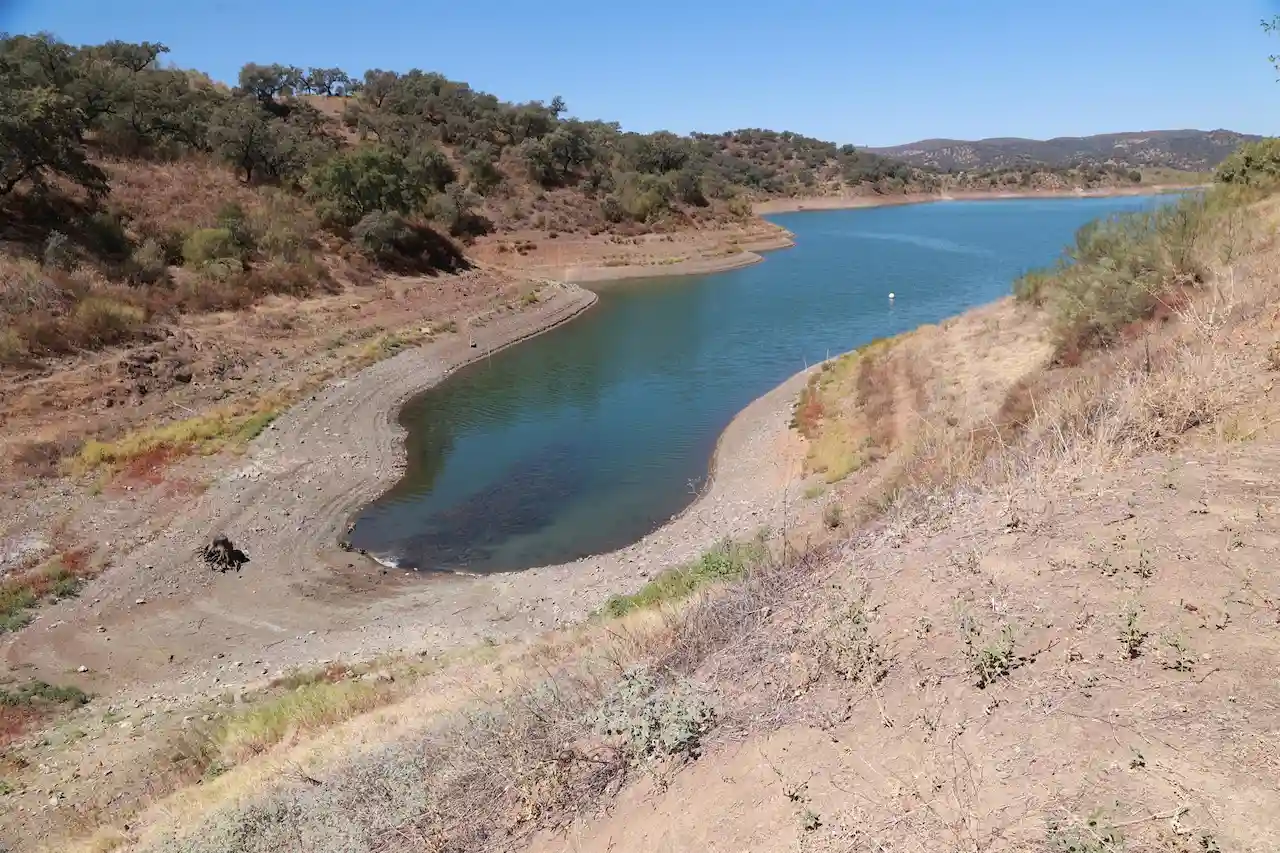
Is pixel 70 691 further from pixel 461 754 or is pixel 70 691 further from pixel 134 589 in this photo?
pixel 461 754

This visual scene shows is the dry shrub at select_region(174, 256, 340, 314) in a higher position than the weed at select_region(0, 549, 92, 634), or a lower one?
higher

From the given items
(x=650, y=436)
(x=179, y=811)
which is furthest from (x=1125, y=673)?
(x=650, y=436)

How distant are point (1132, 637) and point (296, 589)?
43.4 ft

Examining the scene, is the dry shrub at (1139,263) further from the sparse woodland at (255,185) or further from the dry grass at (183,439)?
the sparse woodland at (255,185)

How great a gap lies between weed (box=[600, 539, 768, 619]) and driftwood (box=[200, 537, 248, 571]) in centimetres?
777

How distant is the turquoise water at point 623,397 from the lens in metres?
16.7

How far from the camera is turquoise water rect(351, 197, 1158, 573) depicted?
16.7m

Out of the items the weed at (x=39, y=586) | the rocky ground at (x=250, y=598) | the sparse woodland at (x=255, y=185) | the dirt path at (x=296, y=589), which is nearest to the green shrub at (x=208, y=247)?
the sparse woodland at (x=255, y=185)

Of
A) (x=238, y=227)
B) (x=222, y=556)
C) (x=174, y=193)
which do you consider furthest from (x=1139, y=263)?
(x=174, y=193)

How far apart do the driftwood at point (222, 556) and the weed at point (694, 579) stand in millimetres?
7774

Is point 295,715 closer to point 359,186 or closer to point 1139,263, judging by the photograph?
point 1139,263

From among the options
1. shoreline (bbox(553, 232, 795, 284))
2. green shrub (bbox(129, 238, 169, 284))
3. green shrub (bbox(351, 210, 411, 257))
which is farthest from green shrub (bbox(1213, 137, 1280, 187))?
shoreline (bbox(553, 232, 795, 284))

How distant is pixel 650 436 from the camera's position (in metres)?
22.1

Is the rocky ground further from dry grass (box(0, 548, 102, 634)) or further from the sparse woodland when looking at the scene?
the sparse woodland
